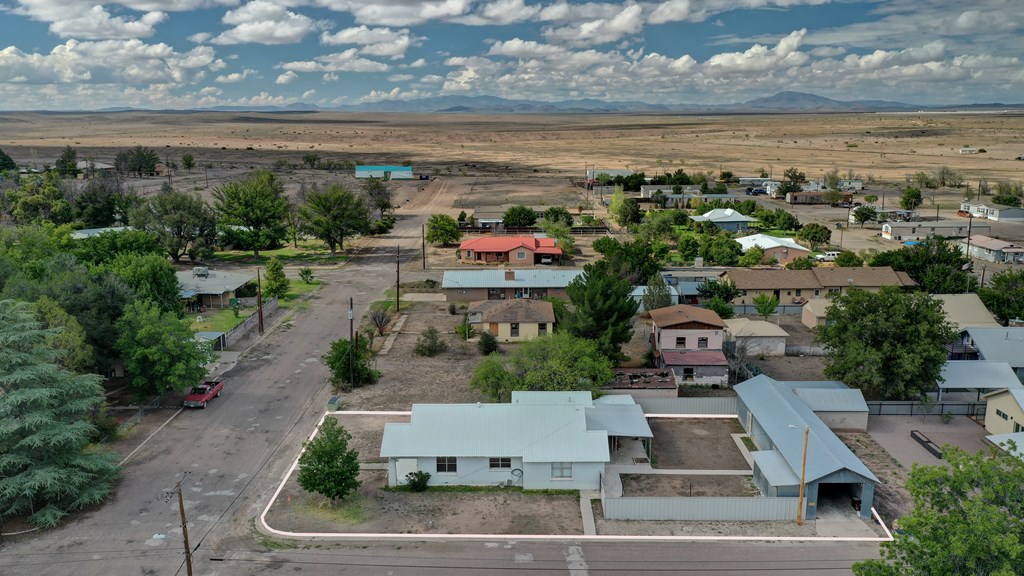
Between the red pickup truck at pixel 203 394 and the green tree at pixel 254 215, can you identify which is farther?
the green tree at pixel 254 215

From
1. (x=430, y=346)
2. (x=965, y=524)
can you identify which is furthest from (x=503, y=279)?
(x=965, y=524)

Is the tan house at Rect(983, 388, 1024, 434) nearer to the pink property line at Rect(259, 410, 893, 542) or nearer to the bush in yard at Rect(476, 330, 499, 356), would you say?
the pink property line at Rect(259, 410, 893, 542)

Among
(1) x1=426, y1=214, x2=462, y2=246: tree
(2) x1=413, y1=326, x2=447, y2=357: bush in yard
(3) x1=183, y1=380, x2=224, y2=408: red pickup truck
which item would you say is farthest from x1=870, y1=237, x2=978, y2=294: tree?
(3) x1=183, y1=380, x2=224, y2=408: red pickup truck

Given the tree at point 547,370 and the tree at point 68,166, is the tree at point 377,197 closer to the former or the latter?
the tree at point 547,370

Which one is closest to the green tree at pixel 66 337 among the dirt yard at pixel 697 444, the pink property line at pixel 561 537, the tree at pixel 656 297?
the pink property line at pixel 561 537

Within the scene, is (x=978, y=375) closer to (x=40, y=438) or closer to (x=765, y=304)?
(x=765, y=304)

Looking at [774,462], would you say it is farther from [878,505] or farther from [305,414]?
[305,414]
